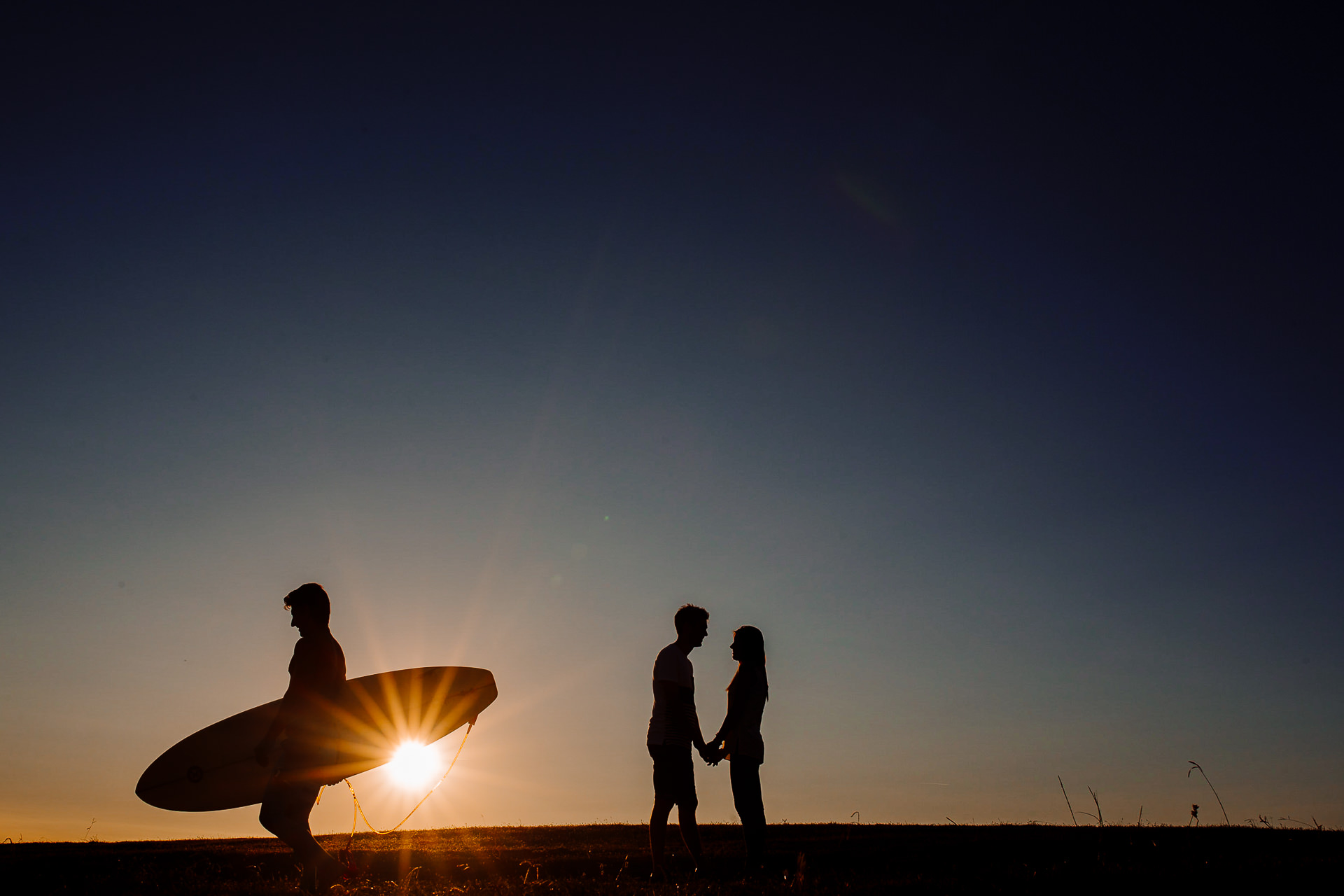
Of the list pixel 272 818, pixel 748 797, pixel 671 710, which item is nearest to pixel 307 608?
pixel 272 818

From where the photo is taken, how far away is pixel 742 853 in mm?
8859

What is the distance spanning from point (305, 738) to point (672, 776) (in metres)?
2.86

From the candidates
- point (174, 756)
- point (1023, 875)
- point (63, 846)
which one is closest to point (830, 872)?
point (1023, 875)

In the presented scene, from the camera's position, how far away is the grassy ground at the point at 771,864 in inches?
216

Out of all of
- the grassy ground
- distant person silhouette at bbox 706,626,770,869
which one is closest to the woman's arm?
distant person silhouette at bbox 706,626,770,869

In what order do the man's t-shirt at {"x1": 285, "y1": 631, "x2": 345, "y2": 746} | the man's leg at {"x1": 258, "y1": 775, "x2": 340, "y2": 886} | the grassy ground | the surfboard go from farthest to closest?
1. the surfboard
2. the man's t-shirt at {"x1": 285, "y1": 631, "x2": 345, "y2": 746}
3. the man's leg at {"x1": 258, "y1": 775, "x2": 340, "y2": 886}
4. the grassy ground

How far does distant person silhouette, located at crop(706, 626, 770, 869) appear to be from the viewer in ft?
24.3

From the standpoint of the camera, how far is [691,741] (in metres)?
7.43

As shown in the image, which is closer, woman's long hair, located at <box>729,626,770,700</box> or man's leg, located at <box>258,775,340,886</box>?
man's leg, located at <box>258,775,340,886</box>

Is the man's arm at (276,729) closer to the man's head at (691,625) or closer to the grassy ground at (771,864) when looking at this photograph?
the grassy ground at (771,864)

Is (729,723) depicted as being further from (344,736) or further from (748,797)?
(344,736)

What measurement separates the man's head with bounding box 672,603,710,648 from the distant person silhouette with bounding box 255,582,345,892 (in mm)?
2721

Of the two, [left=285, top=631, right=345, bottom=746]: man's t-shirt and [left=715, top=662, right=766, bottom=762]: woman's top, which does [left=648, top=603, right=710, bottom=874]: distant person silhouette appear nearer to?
[left=715, top=662, right=766, bottom=762]: woman's top

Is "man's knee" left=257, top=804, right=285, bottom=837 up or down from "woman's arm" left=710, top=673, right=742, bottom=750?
down
